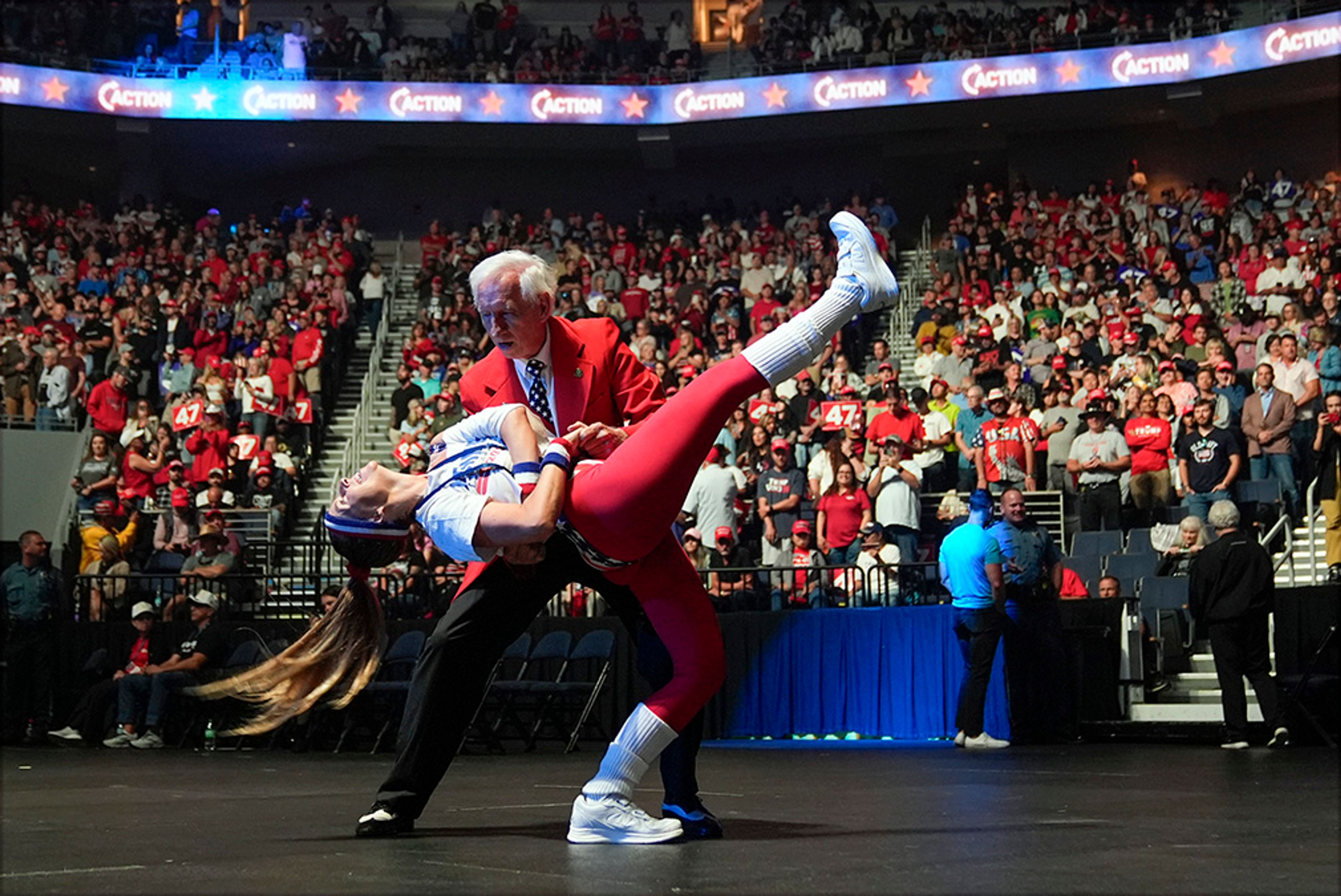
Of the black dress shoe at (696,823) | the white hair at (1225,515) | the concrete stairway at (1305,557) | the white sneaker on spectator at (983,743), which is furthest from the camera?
the concrete stairway at (1305,557)

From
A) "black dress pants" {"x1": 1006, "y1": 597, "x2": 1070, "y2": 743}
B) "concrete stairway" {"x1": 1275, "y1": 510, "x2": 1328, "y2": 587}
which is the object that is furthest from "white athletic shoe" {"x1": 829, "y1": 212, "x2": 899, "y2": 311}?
"concrete stairway" {"x1": 1275, "y1": 510, "x2": 1328, "y2": 587}

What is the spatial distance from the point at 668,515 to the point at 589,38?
23098 millimetres

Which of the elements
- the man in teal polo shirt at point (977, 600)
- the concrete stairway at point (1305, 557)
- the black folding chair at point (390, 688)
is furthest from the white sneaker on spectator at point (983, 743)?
the black folding chair at point (390, 688)

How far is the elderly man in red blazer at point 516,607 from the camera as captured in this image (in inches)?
185

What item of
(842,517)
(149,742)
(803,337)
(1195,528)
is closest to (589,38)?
(842,517)

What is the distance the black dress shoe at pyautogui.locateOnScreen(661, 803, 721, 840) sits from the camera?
181 inches

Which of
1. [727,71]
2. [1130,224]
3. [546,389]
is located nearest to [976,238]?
[1130,224]

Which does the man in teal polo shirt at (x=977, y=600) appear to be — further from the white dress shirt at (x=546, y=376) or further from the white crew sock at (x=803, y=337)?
the white dress shirt at (x=546, y=376)

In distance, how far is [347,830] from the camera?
496 cm

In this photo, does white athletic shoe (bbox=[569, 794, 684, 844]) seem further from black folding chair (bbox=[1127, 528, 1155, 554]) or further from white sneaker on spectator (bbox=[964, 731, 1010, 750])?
black folding chair (bbox=[1127, 528, 1155, 554])

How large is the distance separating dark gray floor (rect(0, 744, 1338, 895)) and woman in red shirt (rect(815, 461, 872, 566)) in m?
4.09

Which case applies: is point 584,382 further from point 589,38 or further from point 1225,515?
point 589,38

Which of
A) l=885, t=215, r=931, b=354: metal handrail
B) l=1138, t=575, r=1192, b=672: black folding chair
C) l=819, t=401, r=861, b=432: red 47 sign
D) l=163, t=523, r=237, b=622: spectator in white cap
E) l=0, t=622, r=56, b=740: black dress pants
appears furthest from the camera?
l=885, t=215, r=931, b=354: metal handrail

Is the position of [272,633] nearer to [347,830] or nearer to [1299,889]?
[347,830]
